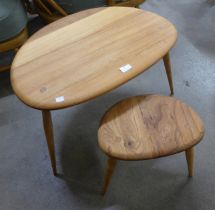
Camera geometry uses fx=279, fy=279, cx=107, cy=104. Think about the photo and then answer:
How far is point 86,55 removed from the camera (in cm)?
125

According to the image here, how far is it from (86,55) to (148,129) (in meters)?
0.43

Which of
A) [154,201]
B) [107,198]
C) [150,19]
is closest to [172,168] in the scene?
[154,201]

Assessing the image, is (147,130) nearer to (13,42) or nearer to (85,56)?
(85,56)

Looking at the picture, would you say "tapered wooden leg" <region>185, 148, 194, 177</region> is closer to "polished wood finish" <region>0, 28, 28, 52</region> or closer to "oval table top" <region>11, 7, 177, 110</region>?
"oval table top" <region>11, 7, 177, 110</region>

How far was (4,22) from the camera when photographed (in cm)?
164

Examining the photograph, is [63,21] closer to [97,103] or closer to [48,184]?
[97,103]

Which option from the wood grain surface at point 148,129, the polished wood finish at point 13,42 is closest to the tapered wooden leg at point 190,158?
the wood grain surface at point 148,129

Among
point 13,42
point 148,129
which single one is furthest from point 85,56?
point 13,42

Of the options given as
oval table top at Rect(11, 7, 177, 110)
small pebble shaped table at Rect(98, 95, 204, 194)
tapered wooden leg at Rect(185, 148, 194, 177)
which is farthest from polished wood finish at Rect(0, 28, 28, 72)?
tapered wooden leg at Rect(185, 148, 194, 177)

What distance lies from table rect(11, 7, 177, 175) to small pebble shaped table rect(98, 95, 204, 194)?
5.7 inches

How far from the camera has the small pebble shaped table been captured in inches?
41.2

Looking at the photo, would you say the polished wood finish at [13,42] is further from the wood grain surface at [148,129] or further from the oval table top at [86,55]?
the wood grain surface at [148,129]

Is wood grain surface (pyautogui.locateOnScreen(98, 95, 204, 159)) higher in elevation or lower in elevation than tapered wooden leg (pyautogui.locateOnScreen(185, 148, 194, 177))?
higher

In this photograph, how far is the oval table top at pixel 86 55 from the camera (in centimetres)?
110
